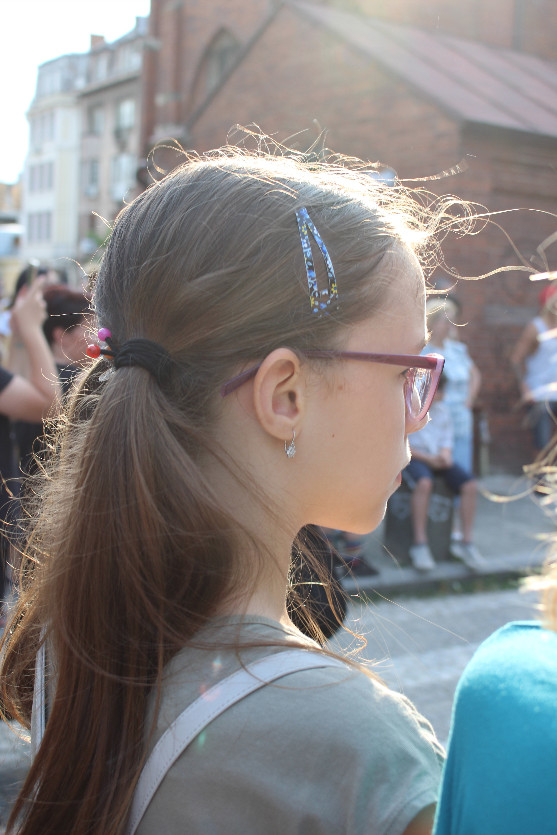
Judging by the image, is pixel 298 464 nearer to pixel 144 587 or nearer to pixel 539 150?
pixel 144 587

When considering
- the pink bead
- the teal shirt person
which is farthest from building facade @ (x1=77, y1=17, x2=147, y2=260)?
the teal shirt person

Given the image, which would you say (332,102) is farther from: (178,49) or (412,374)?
(412,374)

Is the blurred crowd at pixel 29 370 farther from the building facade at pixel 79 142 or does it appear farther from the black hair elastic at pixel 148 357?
the building facade at pixel 79 142

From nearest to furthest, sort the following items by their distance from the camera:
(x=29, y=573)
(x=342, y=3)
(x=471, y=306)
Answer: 1. (x=29, y=573)
2. (x=471, y=306)
3. (x=342, y=3)

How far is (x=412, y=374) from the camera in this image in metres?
1.17

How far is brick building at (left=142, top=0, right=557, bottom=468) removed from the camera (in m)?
8.72

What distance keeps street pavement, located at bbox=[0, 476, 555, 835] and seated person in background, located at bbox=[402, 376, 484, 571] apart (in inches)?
5.5

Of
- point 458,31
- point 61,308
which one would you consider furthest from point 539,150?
point 61,308

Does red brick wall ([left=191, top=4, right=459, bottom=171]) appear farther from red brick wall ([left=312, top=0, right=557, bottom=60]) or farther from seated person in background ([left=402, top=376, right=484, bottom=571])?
seated person in background ([left=402, top=376, right=484, bottom=571])

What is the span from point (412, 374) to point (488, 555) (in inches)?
228

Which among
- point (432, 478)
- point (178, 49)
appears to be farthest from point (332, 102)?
point (178, 49)

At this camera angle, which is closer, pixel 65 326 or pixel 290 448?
pixel 290 448

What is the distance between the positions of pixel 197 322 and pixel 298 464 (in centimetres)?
24

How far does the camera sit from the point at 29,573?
4.46 feet
